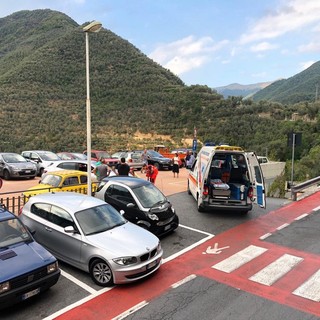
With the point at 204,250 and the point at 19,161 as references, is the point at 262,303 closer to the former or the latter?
the point at 204,250

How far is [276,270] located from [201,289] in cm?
203

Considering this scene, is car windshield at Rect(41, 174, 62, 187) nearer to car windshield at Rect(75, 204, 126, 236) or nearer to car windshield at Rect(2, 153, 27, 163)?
car windshield at Rect(75, 204, 126, 236)

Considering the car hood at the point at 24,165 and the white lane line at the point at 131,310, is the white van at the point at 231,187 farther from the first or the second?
the car hood at the point at 24,165

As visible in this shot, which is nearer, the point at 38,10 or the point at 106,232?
the point at 106,232

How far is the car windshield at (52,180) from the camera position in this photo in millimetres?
13414

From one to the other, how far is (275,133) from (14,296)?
46.3m

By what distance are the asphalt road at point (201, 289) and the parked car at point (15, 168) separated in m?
11.9

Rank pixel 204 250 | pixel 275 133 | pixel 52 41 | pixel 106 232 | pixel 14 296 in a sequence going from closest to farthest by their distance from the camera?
pixel 14 296 → pixel 106 232 → pixel 204 250 → pixel 275 133 → pixel 52 41

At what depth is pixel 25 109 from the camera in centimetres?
5591

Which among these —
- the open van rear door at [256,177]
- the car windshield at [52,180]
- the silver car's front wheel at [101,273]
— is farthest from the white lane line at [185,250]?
the car windshield at [52,180]

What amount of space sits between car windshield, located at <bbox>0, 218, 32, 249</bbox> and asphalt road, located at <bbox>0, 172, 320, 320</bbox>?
3.91 ft

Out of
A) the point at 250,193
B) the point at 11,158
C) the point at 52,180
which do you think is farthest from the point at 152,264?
the point at 11,158

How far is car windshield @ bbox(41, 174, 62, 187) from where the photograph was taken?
44.0 feet

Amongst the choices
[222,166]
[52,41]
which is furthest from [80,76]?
[222,166]
